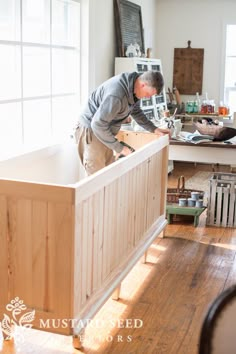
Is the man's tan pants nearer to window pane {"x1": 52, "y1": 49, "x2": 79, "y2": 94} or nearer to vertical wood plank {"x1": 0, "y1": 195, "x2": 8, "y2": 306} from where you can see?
window pane {"x1": 52, "y1": 49, "x2": 79, "y2": 94}

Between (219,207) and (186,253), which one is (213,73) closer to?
(219,207)

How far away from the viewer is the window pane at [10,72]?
3668mm

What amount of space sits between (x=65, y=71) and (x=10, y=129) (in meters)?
1.06

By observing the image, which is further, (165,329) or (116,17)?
(116,17)


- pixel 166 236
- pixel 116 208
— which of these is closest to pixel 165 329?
pixel 116 208

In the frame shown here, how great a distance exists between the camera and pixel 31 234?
2406 mm

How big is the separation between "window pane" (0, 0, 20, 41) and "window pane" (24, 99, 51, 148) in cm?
51

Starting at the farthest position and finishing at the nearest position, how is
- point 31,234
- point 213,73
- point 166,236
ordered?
point 213,73 → point 166,236 → point 31,234

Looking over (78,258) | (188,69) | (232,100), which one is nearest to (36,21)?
(78,258)

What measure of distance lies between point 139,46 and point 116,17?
0.74m

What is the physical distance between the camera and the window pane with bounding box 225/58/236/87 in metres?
7.71

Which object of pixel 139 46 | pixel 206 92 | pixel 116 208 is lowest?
pixel 116 208

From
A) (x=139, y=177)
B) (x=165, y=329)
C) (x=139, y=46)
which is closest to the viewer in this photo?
(x=165, y=329)

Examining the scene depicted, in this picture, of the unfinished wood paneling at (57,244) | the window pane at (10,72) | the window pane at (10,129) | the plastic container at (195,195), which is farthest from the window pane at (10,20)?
the plastic container at (195,195)
